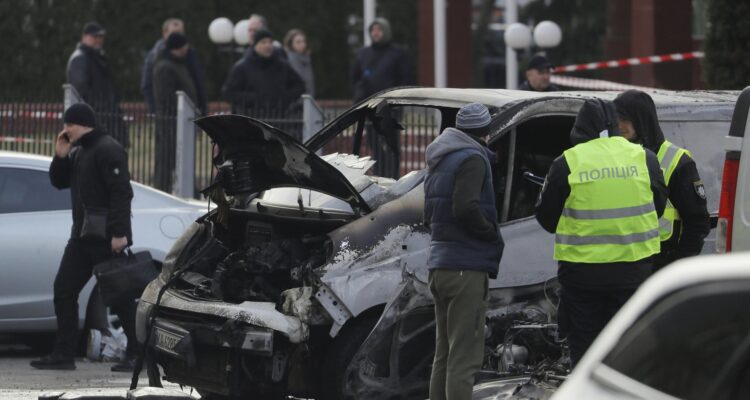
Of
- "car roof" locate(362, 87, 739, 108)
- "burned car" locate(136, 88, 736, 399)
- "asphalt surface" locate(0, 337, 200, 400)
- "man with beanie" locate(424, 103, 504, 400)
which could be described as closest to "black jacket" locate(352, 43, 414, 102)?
"asphalt surface" locate(0, 337, 200, 400)

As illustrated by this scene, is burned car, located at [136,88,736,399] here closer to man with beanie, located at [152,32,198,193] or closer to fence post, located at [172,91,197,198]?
fence post, located at [172,91,197,198]

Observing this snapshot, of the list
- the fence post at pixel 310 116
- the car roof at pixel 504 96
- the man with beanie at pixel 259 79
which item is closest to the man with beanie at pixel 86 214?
the car roof at pixel 504 96

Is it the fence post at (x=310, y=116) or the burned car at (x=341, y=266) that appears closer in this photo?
the burned car at (x=341, y=266)

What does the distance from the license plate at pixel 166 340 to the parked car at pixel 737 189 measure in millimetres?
2792

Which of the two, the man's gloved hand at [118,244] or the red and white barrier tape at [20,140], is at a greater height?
the red and white barrier tape at [20,140]

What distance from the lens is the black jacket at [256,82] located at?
15688 millimetres

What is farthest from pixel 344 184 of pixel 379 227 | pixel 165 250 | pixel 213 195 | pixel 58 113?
pixel 58 113

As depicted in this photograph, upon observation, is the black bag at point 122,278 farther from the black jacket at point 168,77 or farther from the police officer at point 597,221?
the black jacket at point 168,77

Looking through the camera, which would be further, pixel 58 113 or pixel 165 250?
pixel 58 113

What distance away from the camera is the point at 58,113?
55.2 ft

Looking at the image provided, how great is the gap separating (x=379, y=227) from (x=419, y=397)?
864 mm

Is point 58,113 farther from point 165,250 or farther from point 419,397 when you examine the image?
point 419,397

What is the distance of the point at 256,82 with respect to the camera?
1578 centimetres

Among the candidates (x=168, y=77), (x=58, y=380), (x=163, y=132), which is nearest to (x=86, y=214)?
(x=58, y=380)
